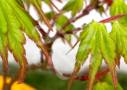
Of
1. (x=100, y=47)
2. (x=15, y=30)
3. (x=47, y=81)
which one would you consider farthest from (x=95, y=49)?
(x=47, y=81)

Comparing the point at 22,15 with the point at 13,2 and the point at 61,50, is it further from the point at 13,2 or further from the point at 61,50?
the point at 61,50

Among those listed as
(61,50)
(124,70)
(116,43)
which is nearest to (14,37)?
(116,43)


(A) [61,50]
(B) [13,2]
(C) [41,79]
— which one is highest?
(B) [13,2]

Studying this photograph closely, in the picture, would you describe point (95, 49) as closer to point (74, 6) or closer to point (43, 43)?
point (43, 43)

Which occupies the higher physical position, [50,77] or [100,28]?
[100,28]

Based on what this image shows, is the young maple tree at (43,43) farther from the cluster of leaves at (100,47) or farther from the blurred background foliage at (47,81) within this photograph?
the blurred background foliage at (47,81)

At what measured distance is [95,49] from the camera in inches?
9.4

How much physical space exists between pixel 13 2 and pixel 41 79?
1.52ft

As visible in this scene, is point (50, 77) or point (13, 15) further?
point (50, 77)

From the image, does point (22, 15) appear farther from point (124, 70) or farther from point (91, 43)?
point (124, 70)

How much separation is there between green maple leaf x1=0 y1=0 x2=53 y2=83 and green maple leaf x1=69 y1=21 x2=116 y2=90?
0.06 metres

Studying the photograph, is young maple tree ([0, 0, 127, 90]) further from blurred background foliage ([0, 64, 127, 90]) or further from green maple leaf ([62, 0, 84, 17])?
blurred background foliage ([0, 64, 127, 90])

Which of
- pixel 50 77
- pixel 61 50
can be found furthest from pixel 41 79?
pixel 61 50

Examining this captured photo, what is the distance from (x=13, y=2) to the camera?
8.7 inches
